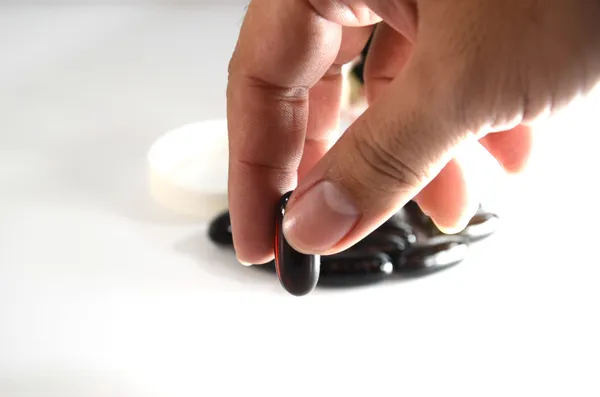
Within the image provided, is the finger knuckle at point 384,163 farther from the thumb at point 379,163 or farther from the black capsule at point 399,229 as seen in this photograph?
the black capsule at point 399,229

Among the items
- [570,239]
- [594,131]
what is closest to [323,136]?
[570,239]

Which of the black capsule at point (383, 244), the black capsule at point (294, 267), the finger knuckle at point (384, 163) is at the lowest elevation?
the black capsule at point (383, 244)

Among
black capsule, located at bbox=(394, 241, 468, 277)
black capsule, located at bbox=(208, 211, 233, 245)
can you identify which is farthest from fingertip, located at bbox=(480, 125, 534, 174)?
black capsule, located at bbox=(208, 211, 233, 245)

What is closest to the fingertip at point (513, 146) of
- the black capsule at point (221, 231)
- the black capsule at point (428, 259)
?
the black capsule at point (428, 259)

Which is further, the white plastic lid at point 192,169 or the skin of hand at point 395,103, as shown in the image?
the white plastic lid at point 192,169

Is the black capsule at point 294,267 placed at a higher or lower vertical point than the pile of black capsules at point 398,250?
higher
